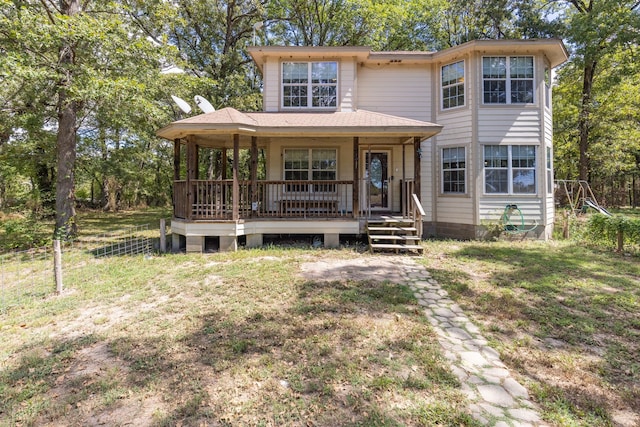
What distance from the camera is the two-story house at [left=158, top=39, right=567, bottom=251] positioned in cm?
838

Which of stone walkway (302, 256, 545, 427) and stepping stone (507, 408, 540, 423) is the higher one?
stone walkway (302, 256, 545, 427)

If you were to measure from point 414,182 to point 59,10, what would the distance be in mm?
11964

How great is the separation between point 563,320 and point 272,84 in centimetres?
976

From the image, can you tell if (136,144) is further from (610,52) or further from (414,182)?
(610,52)

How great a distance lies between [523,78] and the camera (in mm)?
9773

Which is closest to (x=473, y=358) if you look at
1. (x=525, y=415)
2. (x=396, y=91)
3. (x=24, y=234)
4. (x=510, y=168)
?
(x=525, y=415)

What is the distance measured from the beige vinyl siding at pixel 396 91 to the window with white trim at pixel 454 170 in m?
1.45

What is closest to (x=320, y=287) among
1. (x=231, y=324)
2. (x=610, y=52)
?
(x=231, y=324)

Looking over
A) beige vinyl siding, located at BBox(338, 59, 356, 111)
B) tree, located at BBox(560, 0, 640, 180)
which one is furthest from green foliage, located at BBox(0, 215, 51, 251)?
tree, located at BBox(560, 0, 640, 180)

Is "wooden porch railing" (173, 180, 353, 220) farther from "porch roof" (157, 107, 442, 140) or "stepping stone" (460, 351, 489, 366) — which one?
"stepping stone" (460, 351, 489, 366)

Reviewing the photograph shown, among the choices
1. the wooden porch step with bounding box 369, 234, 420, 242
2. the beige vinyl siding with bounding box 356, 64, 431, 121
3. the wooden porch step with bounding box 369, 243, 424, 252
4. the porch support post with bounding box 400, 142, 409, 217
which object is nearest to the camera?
the wooden porch step with bounding box 369, 243, 424, 252

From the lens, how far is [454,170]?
404 inches

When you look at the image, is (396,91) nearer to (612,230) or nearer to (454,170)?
(454,170)

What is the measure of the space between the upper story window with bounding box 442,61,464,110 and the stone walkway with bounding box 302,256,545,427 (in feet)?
21.2
